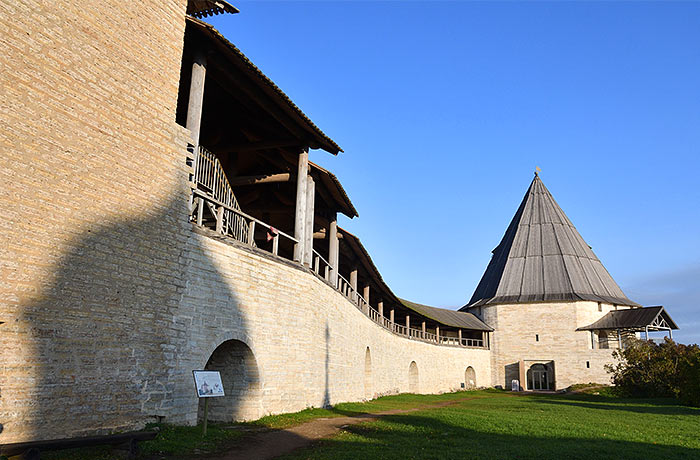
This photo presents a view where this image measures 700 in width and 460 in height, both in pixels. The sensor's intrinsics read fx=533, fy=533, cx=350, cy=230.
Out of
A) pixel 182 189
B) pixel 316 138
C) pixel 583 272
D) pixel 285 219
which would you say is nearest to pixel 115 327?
pixel 182 189

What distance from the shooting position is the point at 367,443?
8906mm

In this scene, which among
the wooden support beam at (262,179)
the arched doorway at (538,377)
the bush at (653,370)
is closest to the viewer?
the wooden support beam at (262,179)

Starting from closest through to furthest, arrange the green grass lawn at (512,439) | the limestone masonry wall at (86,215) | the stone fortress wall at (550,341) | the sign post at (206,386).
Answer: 1. the limestone masonry wall at (86,215)
2. the green grass lawn at (512,439)
3. the sign post at (206,386)
4. the stone fortress wall at (550,341)

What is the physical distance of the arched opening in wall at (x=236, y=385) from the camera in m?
11.4

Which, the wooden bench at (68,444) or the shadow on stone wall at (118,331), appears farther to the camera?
the shadow on stone wall at (118,331)

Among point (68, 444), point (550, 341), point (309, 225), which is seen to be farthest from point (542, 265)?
point (68, 444)

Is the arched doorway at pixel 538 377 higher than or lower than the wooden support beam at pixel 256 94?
lower

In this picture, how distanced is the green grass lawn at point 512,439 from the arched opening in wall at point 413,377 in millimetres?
17649

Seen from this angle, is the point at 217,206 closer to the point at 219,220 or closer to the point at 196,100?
the point at 219,220

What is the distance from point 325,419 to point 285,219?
33.8 feet

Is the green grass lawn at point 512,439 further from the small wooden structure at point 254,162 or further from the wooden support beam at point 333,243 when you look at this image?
the wooden support beam at point 333,243

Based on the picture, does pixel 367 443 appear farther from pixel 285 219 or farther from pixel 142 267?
pixel 285 219

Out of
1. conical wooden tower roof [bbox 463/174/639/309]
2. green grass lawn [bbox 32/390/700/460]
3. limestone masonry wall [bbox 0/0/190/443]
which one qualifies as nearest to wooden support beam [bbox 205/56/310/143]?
limestone masonry wall [bbox 0/0/190/443]

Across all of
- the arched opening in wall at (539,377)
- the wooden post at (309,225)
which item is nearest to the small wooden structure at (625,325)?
the arched opening in wall at (539,377)
